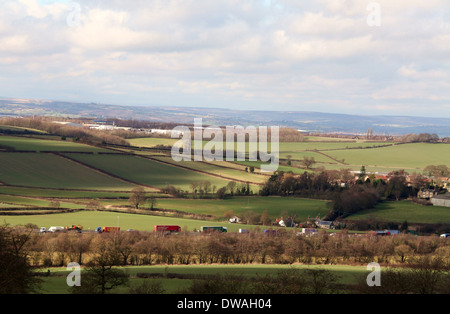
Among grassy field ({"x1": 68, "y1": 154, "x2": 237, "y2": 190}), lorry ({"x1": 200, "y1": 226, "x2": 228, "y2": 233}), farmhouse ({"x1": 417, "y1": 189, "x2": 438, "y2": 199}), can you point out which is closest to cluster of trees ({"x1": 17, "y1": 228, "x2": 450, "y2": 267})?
lorry ({"x1": 200, "y1": 226, "x2": 228, "y2": 233})

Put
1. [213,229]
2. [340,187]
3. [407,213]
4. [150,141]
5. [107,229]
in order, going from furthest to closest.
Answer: [150,141], [340,187], [407,213], [213,229], [107,229]

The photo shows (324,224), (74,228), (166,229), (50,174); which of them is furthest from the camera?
(50,174)

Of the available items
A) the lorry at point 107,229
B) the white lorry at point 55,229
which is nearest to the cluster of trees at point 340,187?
the lorry at point 107,229

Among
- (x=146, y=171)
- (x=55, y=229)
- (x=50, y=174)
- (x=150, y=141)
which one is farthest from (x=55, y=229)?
(x=150, y=141)

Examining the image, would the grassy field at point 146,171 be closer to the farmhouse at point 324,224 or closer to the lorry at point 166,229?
the farmhouse at point 324,224

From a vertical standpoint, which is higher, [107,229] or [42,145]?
[42,145]

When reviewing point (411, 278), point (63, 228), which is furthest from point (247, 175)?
point (411, 278)

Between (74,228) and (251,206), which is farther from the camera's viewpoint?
(251,206)

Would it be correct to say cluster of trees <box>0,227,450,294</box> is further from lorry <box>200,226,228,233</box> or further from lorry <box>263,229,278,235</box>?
lorry <box>200,226,228,233</box>

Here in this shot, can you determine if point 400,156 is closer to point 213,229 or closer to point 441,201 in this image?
point 441,201

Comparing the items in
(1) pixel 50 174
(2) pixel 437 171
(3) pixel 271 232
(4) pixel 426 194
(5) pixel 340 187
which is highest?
(1) pixel 50 174
